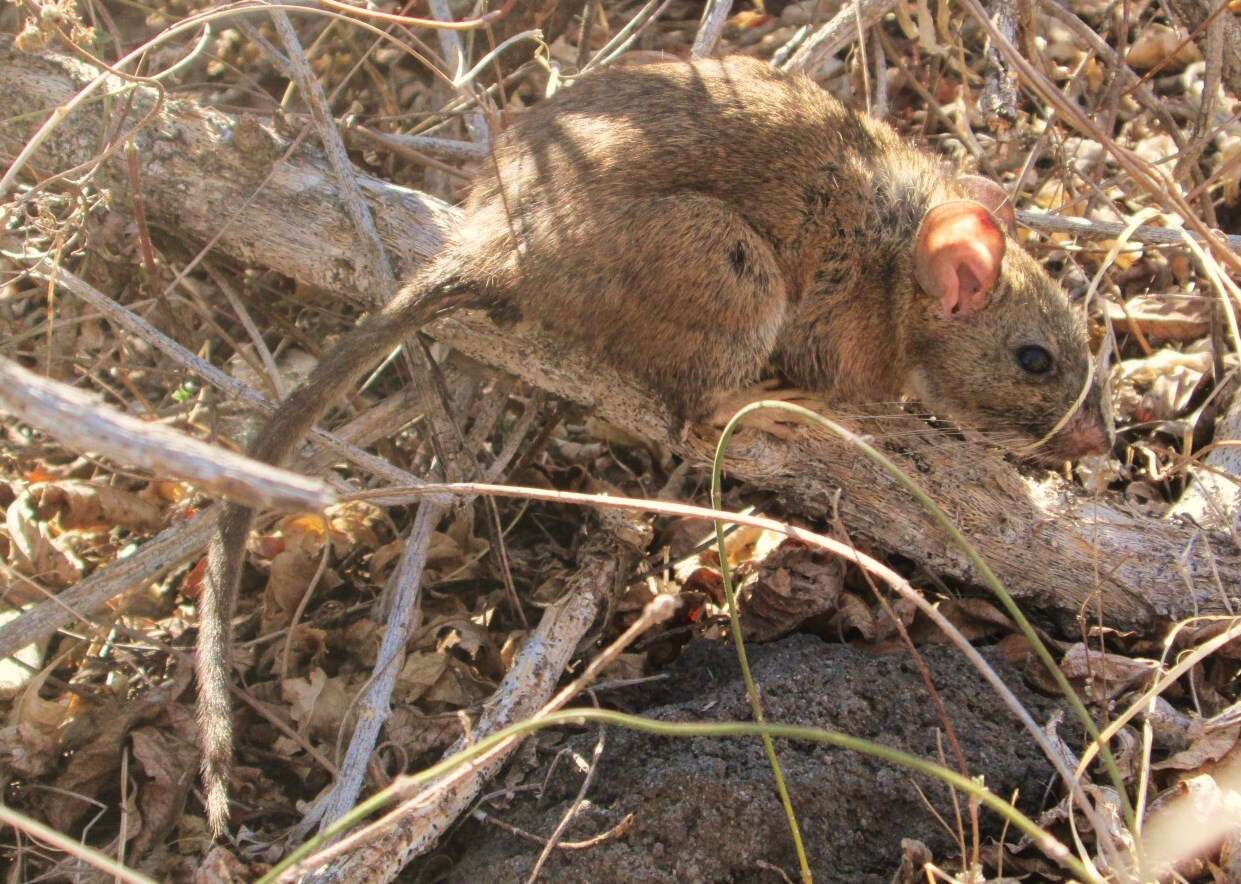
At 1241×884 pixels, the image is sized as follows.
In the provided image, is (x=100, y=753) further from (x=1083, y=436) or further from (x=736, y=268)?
(x=1083, y=436)

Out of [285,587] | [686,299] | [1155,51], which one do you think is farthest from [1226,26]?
[285,587]

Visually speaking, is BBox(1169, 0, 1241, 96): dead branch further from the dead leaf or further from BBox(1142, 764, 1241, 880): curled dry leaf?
the dead leaf

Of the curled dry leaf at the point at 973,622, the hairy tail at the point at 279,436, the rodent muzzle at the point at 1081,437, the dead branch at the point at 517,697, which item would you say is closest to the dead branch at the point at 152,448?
the dead branch at the point at 517,697

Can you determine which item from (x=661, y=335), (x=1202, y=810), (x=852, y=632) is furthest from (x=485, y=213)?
(x=1202, y=810)

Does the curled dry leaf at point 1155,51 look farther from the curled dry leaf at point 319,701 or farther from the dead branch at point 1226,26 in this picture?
the curled dry leaf at point 319,701

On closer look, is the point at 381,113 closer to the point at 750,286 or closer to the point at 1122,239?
the point at 750,286
